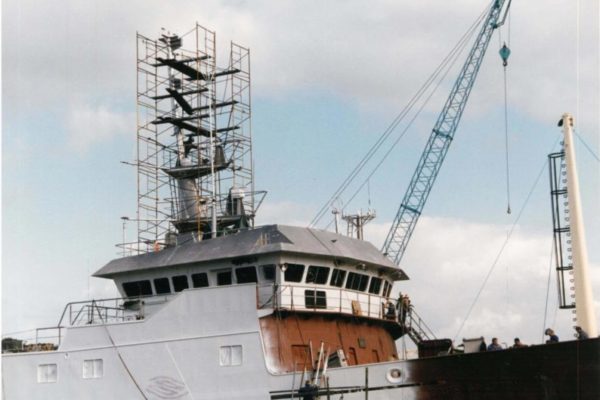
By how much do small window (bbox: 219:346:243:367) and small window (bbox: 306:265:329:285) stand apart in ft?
10.1

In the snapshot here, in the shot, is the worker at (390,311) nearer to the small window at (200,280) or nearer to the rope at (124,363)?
the small window at (200,280)

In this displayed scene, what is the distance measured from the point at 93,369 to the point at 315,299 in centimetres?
668

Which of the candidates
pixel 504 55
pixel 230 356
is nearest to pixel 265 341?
pixel 230 356

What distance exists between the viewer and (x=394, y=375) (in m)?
23.3

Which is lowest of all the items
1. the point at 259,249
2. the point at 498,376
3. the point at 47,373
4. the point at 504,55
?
the point at 498,376

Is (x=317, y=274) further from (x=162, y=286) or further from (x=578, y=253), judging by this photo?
(x=578, y=253)

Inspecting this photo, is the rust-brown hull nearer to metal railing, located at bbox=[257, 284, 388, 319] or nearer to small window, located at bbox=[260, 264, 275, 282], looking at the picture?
metal railing, located at bbox=[257, 284, 388, 319]

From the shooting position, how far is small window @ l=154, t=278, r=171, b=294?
27.5m

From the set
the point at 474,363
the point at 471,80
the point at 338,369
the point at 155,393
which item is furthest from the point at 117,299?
the point at 471,80

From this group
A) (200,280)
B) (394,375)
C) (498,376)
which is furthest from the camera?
(200,280)

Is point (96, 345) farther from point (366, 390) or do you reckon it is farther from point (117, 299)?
point (366, 390)

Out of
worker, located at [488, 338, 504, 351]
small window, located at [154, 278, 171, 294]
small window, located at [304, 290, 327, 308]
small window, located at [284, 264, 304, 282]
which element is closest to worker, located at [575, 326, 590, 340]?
worker, located at [488, 338, 504, 351]

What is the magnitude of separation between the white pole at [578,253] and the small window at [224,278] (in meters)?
9.64

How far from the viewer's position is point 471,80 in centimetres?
4569
